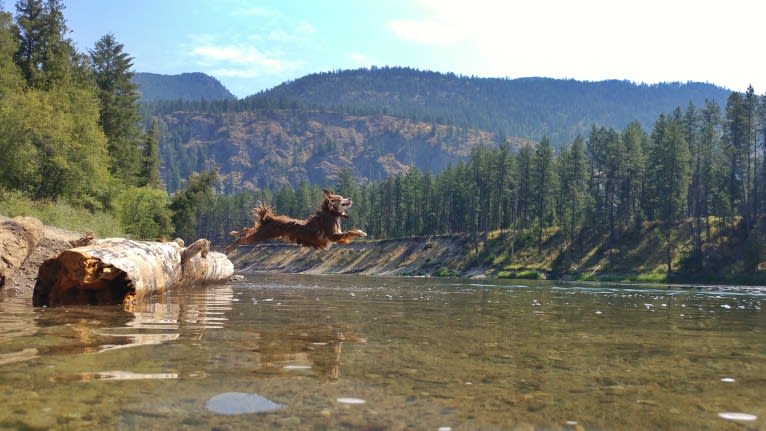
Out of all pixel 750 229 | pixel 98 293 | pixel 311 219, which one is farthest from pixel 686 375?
pixel 750 229

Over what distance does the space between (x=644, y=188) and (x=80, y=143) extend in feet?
272

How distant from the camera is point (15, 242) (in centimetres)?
1459

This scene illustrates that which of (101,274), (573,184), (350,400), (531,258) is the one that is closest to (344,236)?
(101,274)

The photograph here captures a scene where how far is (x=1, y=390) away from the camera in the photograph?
4.43 metres

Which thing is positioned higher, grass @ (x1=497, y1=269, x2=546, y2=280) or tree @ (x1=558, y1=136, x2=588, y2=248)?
tree @ (x1=558, y1=136, x2=588, y2=248)

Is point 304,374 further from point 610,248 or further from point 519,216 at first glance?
point 519,216

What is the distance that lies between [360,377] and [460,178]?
11452cm

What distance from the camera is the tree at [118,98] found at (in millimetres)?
55375

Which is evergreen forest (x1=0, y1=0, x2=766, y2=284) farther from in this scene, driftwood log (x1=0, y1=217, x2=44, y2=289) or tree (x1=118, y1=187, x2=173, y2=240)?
driftwood log (x1=0, y1=217, x2=44, y2=289)

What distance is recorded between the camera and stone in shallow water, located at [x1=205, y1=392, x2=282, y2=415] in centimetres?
406

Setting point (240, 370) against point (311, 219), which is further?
point (311, 219)

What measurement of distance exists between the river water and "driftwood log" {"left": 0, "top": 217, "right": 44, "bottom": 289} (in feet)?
17.8

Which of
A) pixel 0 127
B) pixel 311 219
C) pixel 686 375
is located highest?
pixel 0 127

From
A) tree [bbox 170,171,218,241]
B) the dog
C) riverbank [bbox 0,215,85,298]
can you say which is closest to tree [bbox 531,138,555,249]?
tree [bbox 170,171,218,241]
